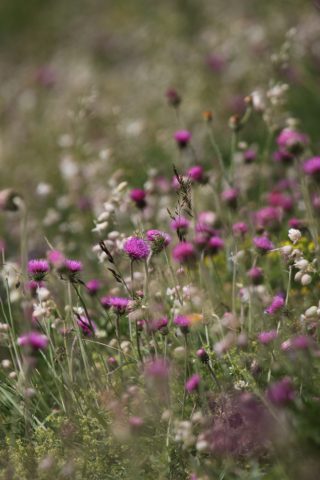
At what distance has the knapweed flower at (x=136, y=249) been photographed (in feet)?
6.48

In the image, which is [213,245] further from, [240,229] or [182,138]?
[182,138]

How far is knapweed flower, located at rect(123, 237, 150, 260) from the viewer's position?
197 cm

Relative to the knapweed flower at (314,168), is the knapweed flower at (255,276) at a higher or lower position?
lower

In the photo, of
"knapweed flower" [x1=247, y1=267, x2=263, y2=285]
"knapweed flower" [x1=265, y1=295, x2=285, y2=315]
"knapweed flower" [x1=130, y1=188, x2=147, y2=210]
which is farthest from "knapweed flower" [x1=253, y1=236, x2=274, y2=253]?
"knapweed flower" [x1=130, y1=188, x2=147, y2=210]

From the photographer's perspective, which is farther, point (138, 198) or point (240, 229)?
point (240, 229)

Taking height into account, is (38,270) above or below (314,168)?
above

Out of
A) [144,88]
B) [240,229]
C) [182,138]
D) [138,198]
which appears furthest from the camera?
[144,88]

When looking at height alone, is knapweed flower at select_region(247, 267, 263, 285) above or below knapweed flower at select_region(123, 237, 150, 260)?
below

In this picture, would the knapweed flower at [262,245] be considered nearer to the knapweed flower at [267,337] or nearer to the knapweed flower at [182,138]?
the knapweed flower at [267,337]

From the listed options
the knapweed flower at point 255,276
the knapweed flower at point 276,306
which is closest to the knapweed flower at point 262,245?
the knapweed flower at point 255,276

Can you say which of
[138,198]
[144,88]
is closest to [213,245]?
[138,198]

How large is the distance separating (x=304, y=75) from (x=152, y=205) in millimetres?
1962

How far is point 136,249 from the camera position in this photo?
6.47ft

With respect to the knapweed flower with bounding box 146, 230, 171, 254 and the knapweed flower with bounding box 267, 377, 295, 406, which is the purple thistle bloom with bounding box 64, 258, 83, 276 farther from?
the knapweed flower with bounding box 267, 377, 295, 406
